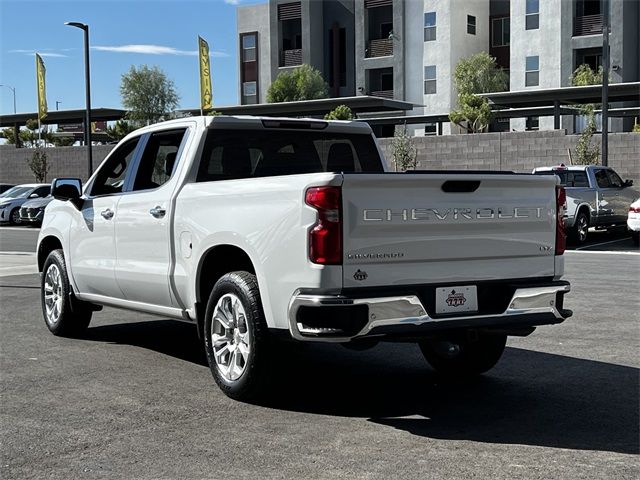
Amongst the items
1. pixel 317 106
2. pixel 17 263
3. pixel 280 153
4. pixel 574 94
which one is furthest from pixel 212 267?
pixel 317 106

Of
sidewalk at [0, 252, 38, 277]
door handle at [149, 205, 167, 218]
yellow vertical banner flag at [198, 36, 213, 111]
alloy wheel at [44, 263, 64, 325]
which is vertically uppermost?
yellow vertical banner flag at [198, 36, 213, 111]

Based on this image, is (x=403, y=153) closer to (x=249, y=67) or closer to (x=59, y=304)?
(x=59, y=304)

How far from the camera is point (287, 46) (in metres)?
64.6

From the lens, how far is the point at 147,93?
207 ft

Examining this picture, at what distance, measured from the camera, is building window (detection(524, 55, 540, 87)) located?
51.5 m

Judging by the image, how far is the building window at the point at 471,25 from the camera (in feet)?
185

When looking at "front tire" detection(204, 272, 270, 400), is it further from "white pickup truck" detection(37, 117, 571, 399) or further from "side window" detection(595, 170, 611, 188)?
"side window" detection(595, 170, 611, 188)

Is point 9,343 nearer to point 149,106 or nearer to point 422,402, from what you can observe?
point 422,402

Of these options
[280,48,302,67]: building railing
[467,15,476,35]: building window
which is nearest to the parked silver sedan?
[280,48,302,67]: building railing

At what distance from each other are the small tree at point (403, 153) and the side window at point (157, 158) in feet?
90.6

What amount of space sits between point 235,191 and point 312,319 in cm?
127

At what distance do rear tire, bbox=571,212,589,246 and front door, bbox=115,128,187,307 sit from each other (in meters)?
15.7

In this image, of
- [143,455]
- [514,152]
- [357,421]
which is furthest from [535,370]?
[514,152]

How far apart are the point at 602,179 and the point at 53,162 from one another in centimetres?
3499
